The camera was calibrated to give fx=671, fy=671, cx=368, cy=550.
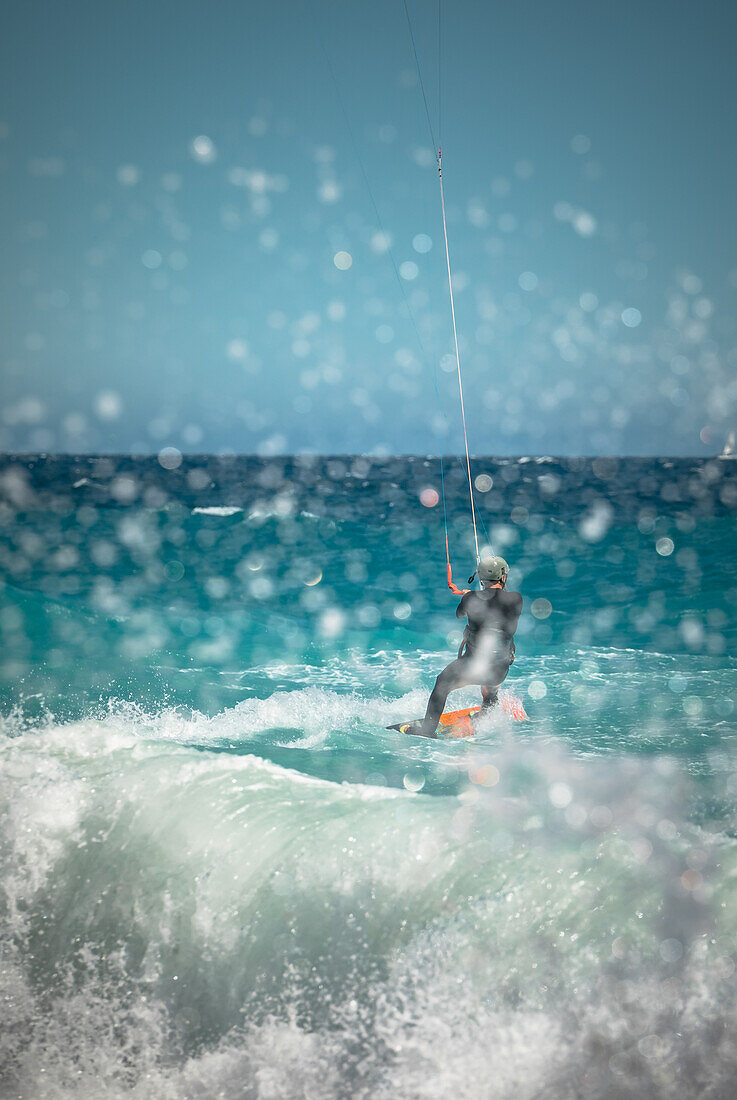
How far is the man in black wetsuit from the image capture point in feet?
23.4

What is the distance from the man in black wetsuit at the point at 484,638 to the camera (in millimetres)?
7133

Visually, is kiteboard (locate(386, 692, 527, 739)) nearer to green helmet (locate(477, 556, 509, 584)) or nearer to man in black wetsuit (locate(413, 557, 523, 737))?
man in black wetsuit (locate(413, 557, 523, 737))

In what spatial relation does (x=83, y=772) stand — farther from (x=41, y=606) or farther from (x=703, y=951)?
(x=41, y=606)

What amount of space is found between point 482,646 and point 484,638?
3.6 inches

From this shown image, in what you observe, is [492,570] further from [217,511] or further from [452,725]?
[217,511]

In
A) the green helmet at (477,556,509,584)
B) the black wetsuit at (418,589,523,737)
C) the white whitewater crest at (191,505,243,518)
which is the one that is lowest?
the black wetsuit at (418,589,523,737)

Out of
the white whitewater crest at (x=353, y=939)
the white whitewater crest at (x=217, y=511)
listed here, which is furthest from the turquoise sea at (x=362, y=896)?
the white whitewater crest at (x=217, y=511)

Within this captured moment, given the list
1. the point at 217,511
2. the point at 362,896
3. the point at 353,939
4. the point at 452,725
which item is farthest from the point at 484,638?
the point at 217,511

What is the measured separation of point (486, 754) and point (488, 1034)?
3361 millimetres

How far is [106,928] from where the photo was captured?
13.1 feet

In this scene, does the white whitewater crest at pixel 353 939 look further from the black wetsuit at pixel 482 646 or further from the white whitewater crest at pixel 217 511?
the white whitewater crest at pixel 217 511

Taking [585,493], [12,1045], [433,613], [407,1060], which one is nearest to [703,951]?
[407,1060]

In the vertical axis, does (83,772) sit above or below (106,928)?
above

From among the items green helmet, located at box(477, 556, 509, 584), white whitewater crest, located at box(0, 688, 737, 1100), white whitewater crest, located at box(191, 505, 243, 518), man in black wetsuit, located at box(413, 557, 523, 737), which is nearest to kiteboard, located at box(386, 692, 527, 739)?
man in black wetsuit, located at box(413, 557, 523, 737)
